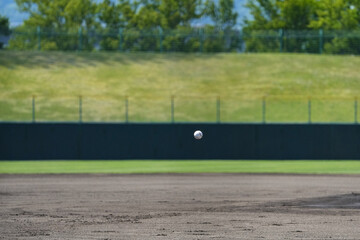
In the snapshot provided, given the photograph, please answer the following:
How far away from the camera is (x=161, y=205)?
16156 millimetres

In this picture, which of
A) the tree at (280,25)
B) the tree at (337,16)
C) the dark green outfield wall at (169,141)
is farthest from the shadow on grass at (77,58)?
the dark green outfield wall at (169,141)

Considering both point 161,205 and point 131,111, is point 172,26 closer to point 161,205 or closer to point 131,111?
point 131,111

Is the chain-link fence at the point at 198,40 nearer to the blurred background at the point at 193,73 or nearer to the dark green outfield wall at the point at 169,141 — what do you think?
the blurred background at the point at 193,73

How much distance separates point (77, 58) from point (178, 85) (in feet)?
34.1

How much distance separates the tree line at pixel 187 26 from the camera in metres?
67.4

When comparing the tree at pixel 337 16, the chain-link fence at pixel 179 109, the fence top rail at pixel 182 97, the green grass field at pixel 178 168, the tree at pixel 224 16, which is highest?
the tree at pixel 224 16

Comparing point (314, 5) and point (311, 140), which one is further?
point (314, 5)

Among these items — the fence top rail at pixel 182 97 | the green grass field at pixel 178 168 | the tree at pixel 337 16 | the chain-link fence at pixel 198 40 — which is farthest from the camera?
the tree at pixel 337 16

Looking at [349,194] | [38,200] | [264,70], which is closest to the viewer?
[38,200]

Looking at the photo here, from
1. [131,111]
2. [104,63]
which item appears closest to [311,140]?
[131,111]

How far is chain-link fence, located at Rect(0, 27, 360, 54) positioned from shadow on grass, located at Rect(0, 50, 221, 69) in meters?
2.09

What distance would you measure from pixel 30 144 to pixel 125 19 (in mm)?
52814

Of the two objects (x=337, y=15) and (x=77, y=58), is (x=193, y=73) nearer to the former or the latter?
(x=77, y=58)

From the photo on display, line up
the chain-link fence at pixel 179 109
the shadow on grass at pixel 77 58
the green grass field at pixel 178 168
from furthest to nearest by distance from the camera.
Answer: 1. the shadow on grass at pixel 77 58
2. the chain-link fence at pixel 179 109
3. the green grass field at pixel 178 168
